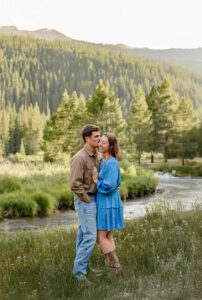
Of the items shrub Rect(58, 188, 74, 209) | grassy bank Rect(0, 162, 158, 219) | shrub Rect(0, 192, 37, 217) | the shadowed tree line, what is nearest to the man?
grassy bank Rect(0, 162, 158, 219)

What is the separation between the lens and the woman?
4.77 meters

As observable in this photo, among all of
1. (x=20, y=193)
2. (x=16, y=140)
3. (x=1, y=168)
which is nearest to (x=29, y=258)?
(x=20, y=193)

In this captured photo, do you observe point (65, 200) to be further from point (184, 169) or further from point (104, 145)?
point (184, 169)

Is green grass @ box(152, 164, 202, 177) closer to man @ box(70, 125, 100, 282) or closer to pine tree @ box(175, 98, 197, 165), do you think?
pine tree @ box(175, 98, 197, 165)

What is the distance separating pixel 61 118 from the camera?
4281 centimetres

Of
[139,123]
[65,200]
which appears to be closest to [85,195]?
[65,200]

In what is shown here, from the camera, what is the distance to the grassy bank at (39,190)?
15164 millimetres

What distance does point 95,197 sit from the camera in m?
4.96

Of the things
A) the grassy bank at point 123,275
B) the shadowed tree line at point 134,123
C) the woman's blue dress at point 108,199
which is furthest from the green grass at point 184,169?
the woman's blue dress at point 108,199

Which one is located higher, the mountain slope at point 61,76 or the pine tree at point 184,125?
the mountain slope at point 61,76

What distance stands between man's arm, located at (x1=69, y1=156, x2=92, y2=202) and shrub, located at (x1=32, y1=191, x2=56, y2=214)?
11173 mm

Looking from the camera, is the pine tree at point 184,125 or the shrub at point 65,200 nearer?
the shrub at point 65,200

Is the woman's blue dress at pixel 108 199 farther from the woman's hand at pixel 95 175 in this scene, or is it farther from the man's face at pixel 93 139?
the man's face at pixel 93 139

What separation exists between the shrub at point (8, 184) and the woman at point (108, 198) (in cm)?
1348
